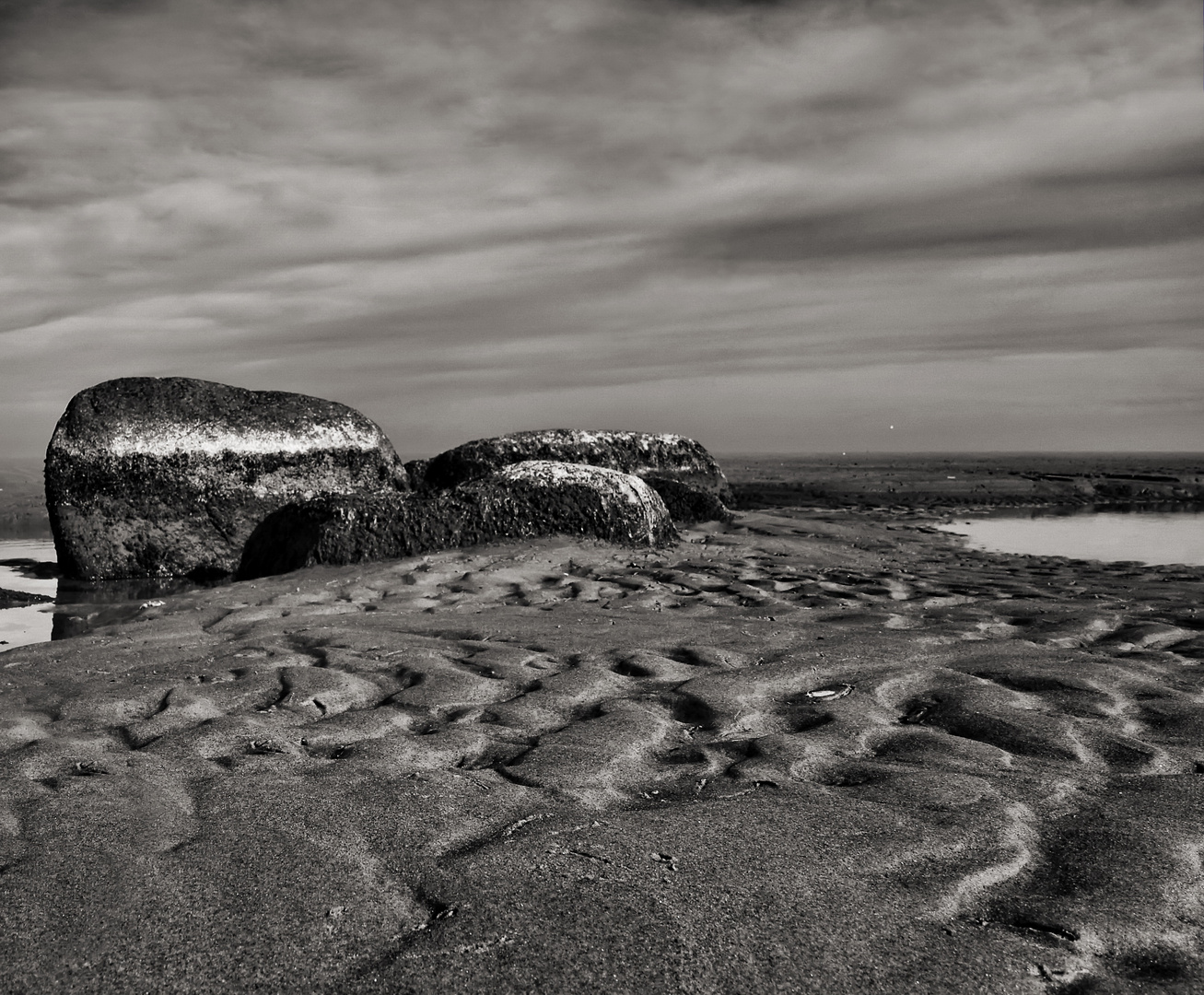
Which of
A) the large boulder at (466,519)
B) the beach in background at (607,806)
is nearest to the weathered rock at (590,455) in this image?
the large boulder at (466,519)

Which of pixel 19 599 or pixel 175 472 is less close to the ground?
pixel 175 472

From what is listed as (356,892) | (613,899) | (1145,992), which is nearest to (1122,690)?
(1145,992)

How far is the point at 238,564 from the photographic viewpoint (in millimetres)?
9523

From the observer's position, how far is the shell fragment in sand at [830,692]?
3919mm

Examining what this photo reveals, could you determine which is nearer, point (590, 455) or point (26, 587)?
point (26, 587)

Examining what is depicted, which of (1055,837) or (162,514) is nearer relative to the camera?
(1055,837)

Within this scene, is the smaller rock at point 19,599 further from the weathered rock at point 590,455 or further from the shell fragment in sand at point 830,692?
the shell fragment in sand at point 830,692

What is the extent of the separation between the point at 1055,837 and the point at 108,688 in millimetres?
3549

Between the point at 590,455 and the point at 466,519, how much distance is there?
5506 millimetres

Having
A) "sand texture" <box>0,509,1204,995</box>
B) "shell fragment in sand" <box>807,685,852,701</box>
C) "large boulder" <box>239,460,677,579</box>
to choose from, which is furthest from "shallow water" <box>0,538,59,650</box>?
"shell fragment in sand" <box>807,685,852,701</box>

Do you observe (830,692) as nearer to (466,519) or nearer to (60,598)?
(466,519)

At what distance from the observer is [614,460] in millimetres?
14336

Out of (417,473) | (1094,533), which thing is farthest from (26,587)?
(1094,533)

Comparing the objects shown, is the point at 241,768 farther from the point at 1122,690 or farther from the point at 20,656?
the point at 1122,690
